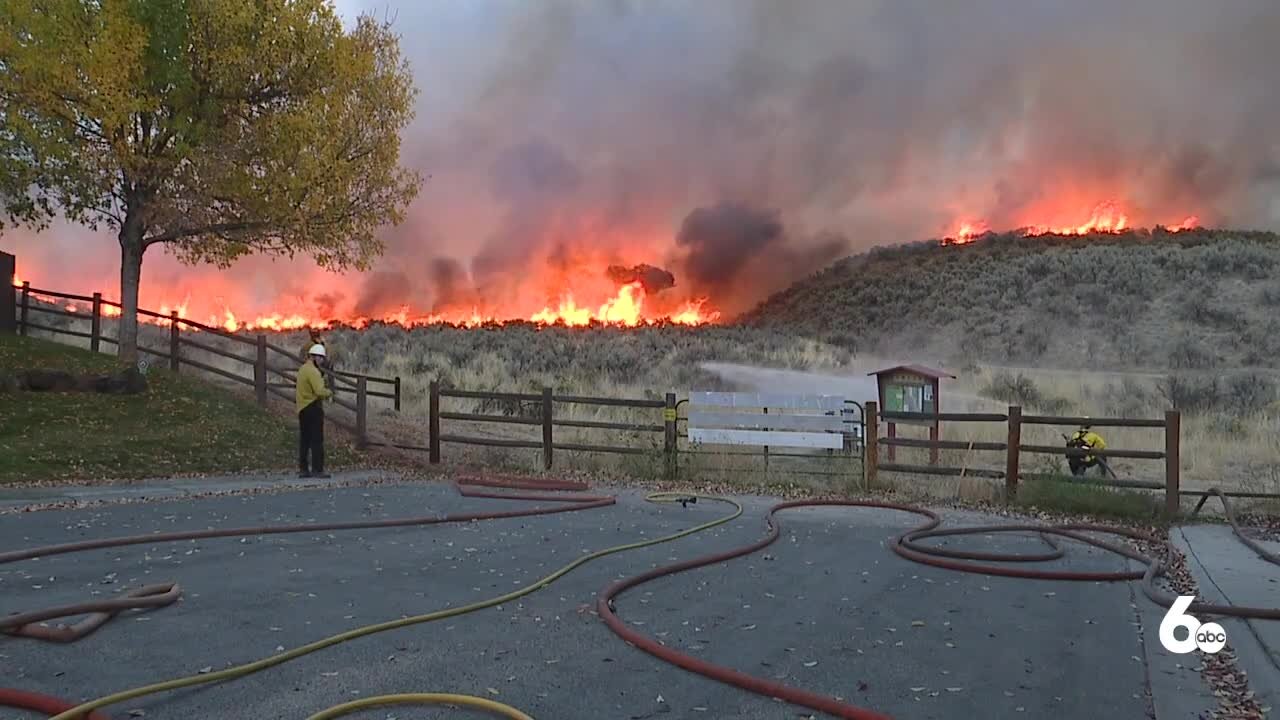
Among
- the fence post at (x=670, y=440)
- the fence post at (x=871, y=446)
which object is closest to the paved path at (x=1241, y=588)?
the fence post at (x=871, y=446)

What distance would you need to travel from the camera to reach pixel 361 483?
12.4 m

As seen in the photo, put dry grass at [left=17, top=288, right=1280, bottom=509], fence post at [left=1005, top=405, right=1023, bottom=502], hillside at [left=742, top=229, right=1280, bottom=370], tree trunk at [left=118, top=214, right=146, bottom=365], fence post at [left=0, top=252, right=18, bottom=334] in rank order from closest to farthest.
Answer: fence post at [left=1005, top=405, right=1023, bottom=502], dry grass at [left=17, top=288, right=1280, bottom=509], tree trunk at [left=118, top=214, right=146, bottom=365], fence post at [left=0, top=252, right=18, bottom=334], hillside at [left=742, top=229, right=1280, bottom=370]

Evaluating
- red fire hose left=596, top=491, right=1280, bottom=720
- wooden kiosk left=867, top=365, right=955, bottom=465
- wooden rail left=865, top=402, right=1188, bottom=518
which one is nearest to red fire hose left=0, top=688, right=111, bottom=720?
red fire hose left=596, top=491, right=1280, bottom=720

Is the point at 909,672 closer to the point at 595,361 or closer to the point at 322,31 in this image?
the point at 322,31

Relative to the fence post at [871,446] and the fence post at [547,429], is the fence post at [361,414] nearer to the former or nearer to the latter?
the fence post at [547,429]

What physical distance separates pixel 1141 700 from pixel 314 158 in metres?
16.2

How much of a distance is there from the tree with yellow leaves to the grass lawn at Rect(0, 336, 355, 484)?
153 centimetres

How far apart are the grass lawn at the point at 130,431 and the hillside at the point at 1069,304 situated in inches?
1296

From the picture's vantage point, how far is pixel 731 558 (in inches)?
283

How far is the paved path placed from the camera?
4.35 m

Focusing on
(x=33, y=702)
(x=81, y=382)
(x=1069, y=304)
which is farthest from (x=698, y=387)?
(x=1069, y=304)

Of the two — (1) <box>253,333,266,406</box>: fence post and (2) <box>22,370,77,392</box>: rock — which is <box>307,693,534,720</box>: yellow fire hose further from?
(1) <box>253,333,266,406</box>: fence post

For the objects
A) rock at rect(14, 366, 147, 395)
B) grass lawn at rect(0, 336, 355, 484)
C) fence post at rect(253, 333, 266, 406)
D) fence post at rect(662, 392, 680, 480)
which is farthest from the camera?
fence post at rect(253, 333, 266, 406)

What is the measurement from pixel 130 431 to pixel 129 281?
418cm
